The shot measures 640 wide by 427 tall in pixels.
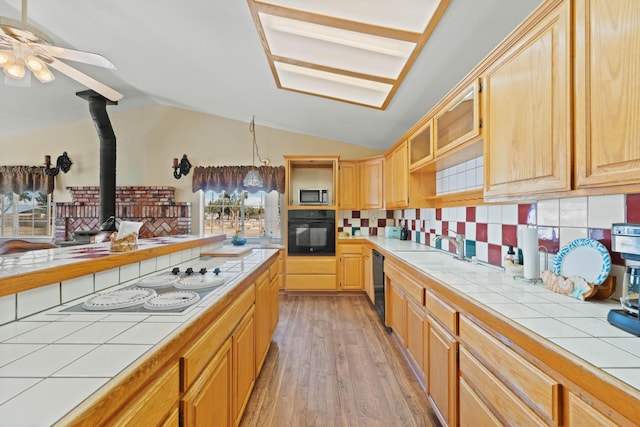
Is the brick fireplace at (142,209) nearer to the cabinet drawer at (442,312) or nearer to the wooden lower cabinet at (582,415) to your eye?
the cabinet drawer at (442,312)

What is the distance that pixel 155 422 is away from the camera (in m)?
0.72

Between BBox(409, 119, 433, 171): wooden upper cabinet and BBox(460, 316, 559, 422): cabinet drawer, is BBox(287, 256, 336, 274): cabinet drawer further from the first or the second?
BBox(460, 316, 559, 422): cabinet drawer

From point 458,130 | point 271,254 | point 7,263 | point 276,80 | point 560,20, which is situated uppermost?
point 276,80

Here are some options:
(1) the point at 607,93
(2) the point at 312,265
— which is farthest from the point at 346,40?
(2) the point at 312,265

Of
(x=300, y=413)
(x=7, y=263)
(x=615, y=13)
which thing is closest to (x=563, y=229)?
(x=615, y=13)

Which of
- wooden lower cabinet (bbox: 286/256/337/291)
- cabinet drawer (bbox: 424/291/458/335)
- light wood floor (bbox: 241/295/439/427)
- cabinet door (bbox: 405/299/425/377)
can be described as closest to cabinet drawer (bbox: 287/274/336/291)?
wooden lower cabinet (bbox: 286/256/337/291)

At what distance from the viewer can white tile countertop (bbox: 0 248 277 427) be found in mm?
509

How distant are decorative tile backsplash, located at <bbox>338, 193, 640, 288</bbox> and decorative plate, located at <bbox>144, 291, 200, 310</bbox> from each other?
176 centimetres

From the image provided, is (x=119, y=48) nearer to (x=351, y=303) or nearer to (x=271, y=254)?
(x=271, y=254)

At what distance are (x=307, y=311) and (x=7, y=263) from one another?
2.79 metres

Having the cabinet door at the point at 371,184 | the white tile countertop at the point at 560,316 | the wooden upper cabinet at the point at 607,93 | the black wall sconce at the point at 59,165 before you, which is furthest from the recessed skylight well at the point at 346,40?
the black wall sconce at the point at 59,165

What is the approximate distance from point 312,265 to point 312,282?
251 mm

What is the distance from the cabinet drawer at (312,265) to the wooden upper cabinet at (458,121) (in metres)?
2.42

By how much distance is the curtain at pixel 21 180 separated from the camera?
15.5ft
